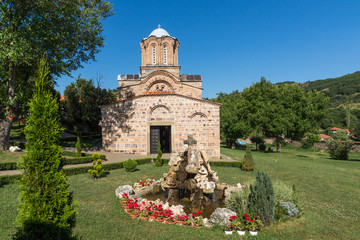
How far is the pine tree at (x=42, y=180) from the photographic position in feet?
12.4

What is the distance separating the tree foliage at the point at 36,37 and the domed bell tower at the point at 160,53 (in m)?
8.00

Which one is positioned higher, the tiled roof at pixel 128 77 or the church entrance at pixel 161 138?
the tiled roof at pixel 128 77

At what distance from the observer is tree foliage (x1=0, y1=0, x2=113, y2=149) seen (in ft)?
40.5

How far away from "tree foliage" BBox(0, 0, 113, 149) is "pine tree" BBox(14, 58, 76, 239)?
1121cm

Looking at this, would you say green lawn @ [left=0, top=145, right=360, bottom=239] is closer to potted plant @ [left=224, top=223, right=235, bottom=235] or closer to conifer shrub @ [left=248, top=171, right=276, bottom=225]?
potted plant @ [left=224, top=223, right=235, bottom=235]

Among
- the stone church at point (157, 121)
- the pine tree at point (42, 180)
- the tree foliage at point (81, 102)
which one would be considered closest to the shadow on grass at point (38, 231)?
the pine tree at point (42, 180)

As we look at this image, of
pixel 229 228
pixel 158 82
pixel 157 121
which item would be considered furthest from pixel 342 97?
pixel 229 228

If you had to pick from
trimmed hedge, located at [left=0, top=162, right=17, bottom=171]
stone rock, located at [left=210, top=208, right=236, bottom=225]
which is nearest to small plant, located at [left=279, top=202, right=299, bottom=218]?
stone rock, located at [left=210, top=208, right=236, bottom=225]

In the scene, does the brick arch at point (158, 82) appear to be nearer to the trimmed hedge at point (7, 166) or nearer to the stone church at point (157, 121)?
the stone church at point (157, 121)

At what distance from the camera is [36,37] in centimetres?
1330

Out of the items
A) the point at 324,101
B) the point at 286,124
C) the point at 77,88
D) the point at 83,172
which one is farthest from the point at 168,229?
the point at 77,88

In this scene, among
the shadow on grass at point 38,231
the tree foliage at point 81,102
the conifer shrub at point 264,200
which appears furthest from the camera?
the tree foliage at point 81,102

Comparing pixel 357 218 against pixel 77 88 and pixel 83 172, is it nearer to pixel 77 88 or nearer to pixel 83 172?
pixel 83 172

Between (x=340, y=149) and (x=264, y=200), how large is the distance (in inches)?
883
